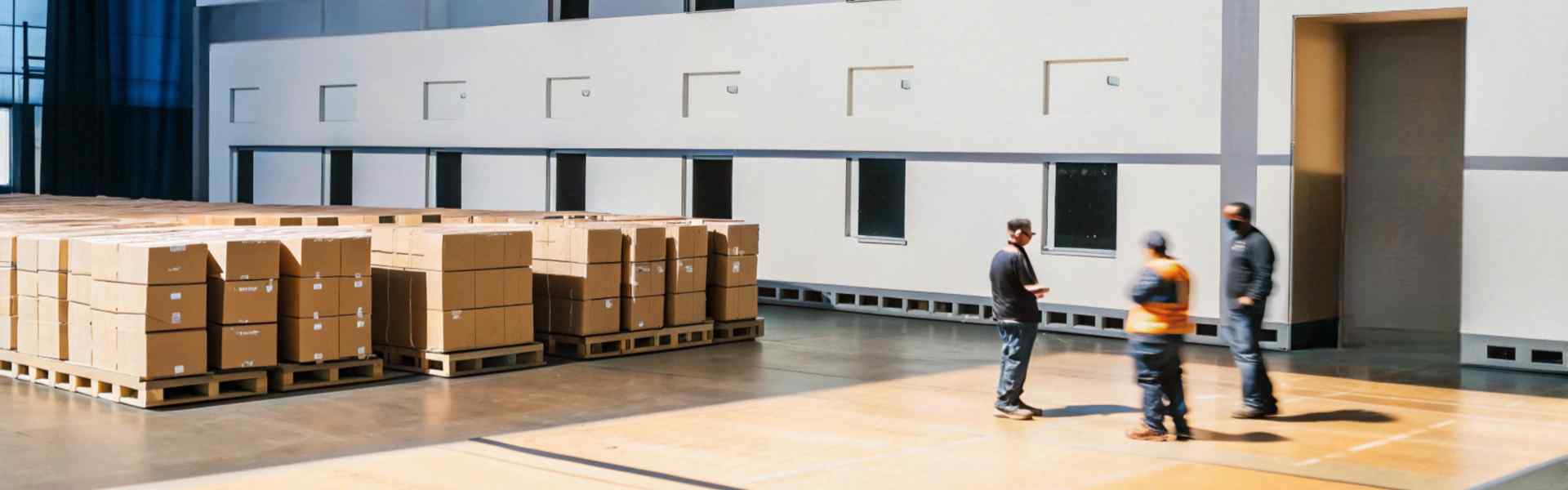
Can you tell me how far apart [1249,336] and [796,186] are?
920cm

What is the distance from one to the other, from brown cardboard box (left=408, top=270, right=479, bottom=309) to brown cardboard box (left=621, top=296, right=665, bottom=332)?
1.95m

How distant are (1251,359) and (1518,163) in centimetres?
447

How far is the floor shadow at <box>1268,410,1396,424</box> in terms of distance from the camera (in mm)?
10625

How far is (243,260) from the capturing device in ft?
36.5

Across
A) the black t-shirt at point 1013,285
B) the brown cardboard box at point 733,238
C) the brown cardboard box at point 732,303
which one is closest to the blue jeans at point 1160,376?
the black t-shirt at point 1013,285

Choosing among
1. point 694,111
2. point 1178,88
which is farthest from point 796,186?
point 1178,88

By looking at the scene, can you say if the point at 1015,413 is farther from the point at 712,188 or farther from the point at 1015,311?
the point at 712,188

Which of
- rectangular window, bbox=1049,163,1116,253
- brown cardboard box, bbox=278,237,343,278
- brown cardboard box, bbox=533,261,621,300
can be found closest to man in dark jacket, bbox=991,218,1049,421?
brown cardboard box, bbox=533,261,621,300

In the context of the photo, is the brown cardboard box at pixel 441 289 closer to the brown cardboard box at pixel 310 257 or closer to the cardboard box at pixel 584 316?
the brown cardboard box at pixel 310 257

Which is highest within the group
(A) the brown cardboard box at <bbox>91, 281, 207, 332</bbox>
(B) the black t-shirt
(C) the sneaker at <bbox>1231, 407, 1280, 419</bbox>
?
(B) the black t-shirt

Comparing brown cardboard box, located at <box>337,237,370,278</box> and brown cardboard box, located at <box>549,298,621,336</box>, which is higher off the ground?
brown cardboard box, located at <box>337,237,370,278</box>

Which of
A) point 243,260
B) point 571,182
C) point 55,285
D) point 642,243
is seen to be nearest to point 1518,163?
point 642,243

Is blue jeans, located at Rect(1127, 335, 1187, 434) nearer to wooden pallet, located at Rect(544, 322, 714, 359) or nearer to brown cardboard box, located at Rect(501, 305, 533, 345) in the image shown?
brown cardboard box, located at Rect(501, 305, 533, 345)

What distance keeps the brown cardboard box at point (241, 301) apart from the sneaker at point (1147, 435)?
20.7ft
